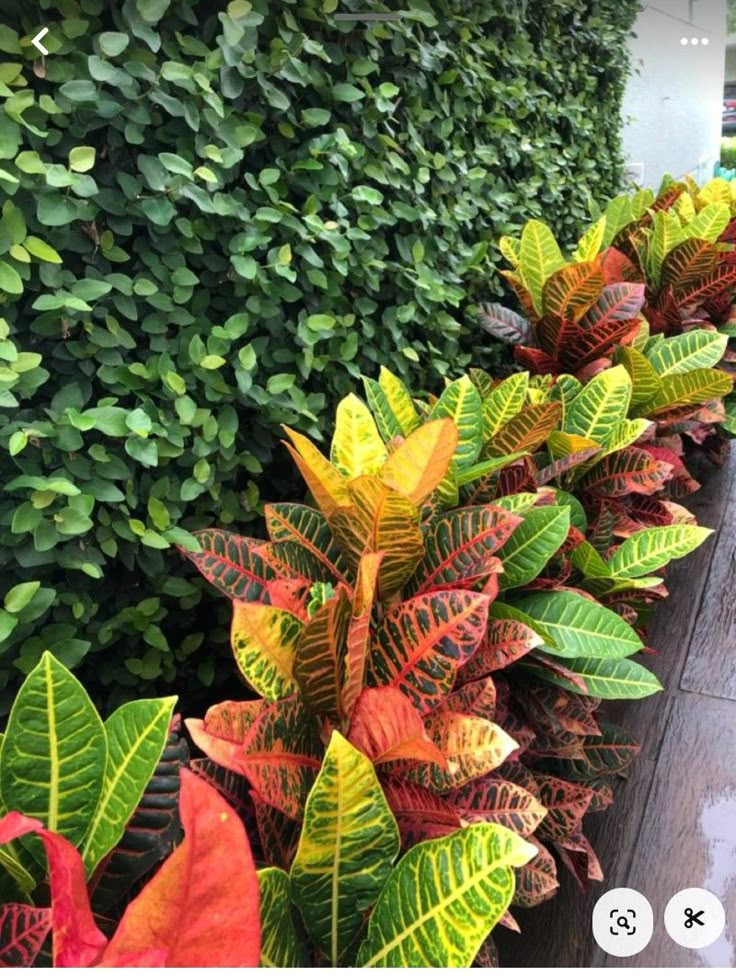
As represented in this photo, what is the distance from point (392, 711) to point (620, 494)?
94 centimetres

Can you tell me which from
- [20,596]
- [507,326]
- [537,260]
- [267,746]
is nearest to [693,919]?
[267,746]

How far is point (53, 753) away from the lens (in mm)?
584

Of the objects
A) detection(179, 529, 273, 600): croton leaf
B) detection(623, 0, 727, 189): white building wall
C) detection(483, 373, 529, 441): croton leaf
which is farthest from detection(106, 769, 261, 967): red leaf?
detection(623, 0, 727, 189): white building wall

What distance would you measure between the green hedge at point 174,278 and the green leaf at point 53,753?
48 centimetres

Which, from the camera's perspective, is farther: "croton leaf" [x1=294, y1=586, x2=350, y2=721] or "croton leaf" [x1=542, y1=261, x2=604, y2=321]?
"croton leaf" [x1=542, y1=261, x2=604, y2=321]

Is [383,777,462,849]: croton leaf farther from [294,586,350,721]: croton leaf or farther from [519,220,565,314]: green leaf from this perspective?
[519,220,565,314]: green leaf

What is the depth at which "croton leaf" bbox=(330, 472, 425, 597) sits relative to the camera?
0.86 m

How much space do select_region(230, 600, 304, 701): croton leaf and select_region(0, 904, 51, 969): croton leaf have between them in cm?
28

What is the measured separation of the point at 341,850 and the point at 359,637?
A: 19cm

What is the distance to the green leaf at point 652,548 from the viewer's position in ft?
4.15

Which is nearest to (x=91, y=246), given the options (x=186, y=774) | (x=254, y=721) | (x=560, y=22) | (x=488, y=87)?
(x=254, y=721)

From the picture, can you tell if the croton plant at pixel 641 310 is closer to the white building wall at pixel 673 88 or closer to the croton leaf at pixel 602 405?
the croton leaf at pixel 602 405

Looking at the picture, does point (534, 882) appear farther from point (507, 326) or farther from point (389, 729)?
point (507, 326)

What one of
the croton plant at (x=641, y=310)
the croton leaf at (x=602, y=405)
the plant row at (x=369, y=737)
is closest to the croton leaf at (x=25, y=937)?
the plant row at (x=369, y=737)
